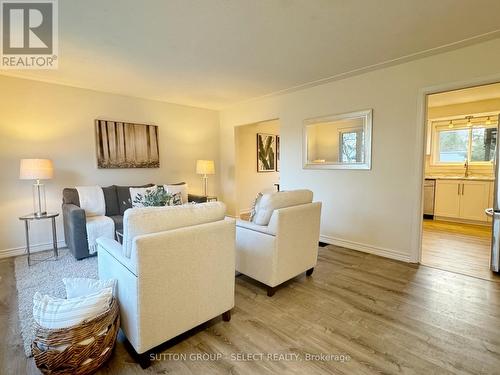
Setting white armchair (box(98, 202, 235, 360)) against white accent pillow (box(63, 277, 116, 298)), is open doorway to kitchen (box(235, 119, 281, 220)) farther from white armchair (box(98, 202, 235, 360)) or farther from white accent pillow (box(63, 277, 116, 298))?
white accent pillow (box(63, 277, 116, 298))

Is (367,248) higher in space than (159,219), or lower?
lower

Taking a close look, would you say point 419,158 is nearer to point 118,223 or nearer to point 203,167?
point 203,167

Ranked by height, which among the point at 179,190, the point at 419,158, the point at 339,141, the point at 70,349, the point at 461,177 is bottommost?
the point at 70,349

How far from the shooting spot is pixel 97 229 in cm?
346

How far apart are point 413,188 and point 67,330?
3.65m

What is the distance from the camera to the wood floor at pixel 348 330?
165 centimetres

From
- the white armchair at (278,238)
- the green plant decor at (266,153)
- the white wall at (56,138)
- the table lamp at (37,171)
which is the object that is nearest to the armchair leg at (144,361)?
the white armchair at (278,238)

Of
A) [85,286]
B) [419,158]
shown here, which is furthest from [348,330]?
[419,158]

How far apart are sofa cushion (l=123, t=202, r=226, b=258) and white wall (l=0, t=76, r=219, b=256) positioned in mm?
3111

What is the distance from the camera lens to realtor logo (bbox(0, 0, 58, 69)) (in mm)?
2139

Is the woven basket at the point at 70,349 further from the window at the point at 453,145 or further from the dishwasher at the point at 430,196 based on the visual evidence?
the window at the point at 453,145

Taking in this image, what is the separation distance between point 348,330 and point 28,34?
3923 mm

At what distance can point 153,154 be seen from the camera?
16.2 feet

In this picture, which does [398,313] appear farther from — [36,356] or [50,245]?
[50,245]
